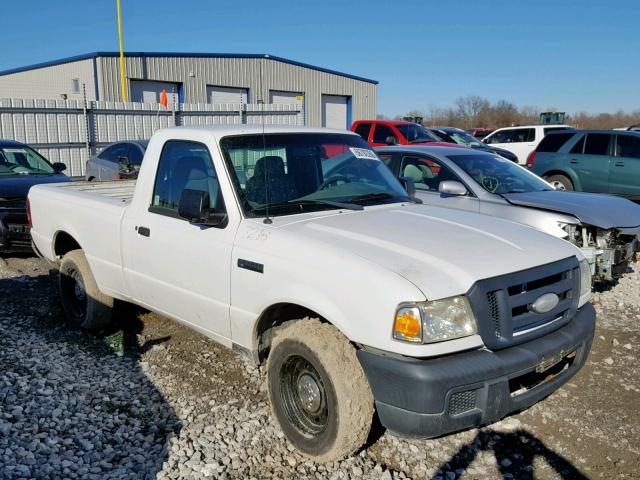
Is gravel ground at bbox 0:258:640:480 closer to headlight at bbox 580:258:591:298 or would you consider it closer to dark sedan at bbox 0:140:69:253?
headlight at bbox 580:258:591:298

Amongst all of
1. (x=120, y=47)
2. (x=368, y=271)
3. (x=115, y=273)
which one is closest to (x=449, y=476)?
(x=368, y=271)

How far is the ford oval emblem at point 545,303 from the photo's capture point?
322 centimetres

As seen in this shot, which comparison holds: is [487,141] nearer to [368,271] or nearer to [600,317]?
[600,317]

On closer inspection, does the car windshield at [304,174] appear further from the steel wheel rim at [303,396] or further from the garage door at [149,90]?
the garage door at [149,90]

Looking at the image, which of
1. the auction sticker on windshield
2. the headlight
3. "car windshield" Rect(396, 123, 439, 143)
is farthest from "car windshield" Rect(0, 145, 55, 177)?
"car windshield" Rect(396, 123, 439, 143)

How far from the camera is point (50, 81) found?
2802 centimetres

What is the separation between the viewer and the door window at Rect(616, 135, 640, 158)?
12125 millimetres

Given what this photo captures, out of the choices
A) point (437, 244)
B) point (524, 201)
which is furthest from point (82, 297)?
point (524, 201)

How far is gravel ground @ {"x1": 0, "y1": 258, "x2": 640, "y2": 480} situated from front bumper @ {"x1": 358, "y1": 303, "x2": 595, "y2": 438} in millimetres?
559

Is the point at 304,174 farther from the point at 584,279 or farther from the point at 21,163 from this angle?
the point at 21,163

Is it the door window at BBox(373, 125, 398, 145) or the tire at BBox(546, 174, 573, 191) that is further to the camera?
the door window at BBox(373, 125, 398, 145)

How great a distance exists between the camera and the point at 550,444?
12.1ft

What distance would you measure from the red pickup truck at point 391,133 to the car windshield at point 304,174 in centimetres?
1110

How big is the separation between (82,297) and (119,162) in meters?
6.92
